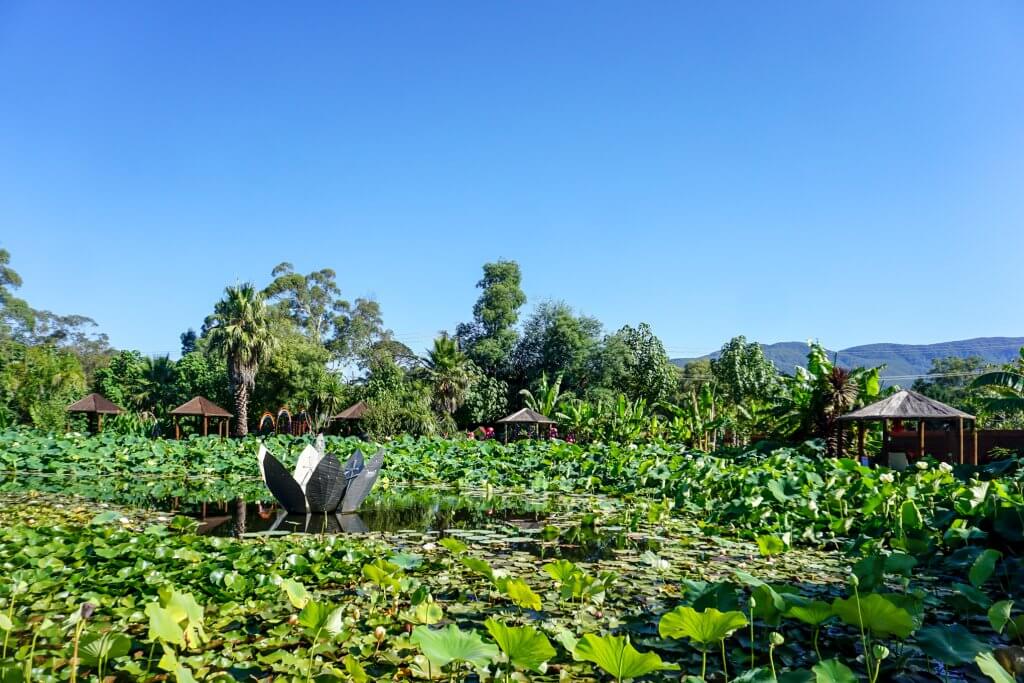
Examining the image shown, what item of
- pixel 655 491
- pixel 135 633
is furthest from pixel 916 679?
pixel 655 491

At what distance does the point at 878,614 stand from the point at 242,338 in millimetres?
21425

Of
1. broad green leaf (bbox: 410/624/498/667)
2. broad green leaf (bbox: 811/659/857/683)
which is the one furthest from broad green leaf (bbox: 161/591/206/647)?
broad green leaf (bbox: 811/659/857/683)

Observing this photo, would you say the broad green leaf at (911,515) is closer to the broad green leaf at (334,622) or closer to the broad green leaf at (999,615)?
the broad green leaf at (999,615)

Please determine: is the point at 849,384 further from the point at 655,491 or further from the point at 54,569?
the point at 54,569

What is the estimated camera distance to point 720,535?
20.1ft

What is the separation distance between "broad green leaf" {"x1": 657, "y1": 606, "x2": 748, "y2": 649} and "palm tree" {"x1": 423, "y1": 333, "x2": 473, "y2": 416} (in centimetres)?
2201

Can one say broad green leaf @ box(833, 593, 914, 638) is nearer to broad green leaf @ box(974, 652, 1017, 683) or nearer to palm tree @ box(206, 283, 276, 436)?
broad green leaf @ box(974, 652, 1017, 683)

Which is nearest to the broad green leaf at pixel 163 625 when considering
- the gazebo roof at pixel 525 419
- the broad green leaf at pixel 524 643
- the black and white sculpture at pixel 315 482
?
the broad green leaf at pixel 524 643

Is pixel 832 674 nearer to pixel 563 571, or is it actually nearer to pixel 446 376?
pixel 563 571

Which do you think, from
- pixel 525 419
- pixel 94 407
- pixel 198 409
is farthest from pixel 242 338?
pixel 525 419

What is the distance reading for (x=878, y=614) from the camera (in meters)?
2.33

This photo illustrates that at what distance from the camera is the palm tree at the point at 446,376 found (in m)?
24.3

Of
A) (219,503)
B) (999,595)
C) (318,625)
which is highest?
(318,625)

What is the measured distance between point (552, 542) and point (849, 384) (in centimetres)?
942
